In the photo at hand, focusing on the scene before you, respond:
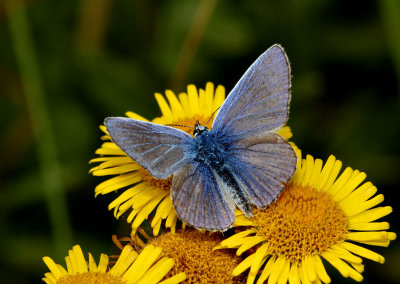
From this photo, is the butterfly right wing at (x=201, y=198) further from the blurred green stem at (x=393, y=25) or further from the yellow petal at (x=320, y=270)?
the blurred green stem at (x=393, y=25)

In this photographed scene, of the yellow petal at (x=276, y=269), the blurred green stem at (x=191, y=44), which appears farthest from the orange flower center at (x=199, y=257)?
the blurred green stem at (x=191, y=44)

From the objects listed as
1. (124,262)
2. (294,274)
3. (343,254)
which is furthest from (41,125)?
(343,254)

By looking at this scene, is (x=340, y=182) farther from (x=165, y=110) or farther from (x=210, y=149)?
(x=165, y=110)

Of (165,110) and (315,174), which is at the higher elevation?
(165,110)

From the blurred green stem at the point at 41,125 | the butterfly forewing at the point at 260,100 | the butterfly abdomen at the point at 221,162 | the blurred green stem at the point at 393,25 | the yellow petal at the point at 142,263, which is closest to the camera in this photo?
the yellow petal at the point at 142,263

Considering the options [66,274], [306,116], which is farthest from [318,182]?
[306,116]

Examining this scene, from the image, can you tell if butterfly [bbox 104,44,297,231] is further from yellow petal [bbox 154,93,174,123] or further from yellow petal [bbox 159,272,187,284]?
yellow petal [bbox 154,93,174,123]

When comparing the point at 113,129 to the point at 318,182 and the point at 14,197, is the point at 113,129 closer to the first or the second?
the point at 318,182

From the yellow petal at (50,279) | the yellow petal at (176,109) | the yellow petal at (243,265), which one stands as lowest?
the yellow petal at (243,265)
